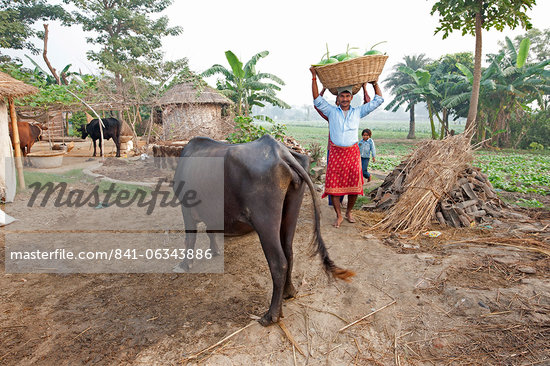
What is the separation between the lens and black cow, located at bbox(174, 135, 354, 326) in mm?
2598

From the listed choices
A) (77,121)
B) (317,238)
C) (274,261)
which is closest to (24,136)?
(274,261)

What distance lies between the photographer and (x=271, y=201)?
2.60 m

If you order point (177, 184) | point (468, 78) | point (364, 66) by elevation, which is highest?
point (468, 78)

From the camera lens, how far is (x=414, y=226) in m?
4.83

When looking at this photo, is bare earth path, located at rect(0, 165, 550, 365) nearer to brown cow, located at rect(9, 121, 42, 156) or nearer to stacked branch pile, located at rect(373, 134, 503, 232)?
stacked branch pile, located at rect(373, 134, 503, 232)

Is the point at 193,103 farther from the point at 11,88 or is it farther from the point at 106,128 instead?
the point at 11,88

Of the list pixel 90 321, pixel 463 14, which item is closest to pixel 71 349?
pixel 90 321

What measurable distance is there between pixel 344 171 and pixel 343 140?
0.49 metres

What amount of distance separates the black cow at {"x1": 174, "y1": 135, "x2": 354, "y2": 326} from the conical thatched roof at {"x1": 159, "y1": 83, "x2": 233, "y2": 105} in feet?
37.7

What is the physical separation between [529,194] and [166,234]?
8243 millimetres

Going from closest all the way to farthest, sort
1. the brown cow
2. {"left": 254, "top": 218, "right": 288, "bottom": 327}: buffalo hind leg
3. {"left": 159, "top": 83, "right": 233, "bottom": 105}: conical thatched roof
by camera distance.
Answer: {"left": 254, "top": 218, "right": 288, "bottom": 327}: buffalo hind leg
the brown cow
{"left": 159, "top": 83, "right": 233, "bottom": 105}: conical thatched roof

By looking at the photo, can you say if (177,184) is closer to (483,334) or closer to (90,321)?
(90,321)

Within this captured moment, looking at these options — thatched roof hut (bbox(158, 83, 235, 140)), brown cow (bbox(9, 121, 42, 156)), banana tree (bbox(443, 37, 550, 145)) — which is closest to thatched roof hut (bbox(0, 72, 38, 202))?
brown cow (bbox(9, 121, 42, 156))

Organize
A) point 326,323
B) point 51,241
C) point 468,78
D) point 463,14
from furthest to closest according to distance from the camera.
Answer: point 468,78 → point 463,14 → point 51,241 → point 326,323
